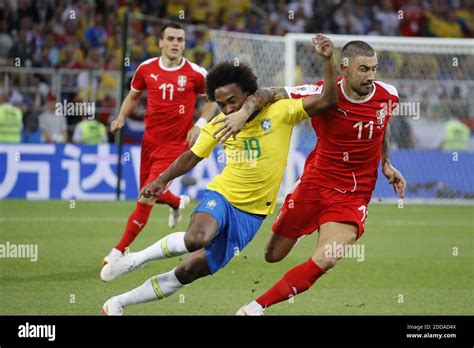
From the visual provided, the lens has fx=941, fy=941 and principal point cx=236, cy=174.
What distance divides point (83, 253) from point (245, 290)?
319cm

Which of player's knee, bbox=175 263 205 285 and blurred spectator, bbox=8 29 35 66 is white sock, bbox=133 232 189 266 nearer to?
player's knee, bbox=175 263 205 285

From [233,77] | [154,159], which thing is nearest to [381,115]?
[233,77]

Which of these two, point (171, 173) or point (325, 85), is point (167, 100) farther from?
point (325, 85)

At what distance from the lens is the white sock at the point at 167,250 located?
7.33m

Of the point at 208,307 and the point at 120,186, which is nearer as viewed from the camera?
the point at 208,307

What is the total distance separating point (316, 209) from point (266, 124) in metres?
0.95

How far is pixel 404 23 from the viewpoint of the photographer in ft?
87.6

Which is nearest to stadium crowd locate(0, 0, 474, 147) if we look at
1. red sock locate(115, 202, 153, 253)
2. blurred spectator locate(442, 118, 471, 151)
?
blurred spectator locate(442, 118, 471, 151)

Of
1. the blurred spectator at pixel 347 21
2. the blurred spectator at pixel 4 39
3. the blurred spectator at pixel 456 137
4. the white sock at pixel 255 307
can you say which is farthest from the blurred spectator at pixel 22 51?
the white sock at pixel 255 307

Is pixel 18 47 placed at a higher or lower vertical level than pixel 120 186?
higher

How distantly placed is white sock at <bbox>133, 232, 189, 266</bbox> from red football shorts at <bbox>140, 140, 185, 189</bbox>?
3.62 meters

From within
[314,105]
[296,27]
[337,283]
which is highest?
[296,27]
